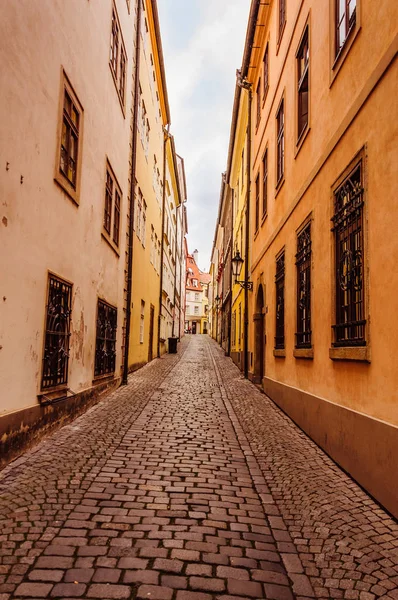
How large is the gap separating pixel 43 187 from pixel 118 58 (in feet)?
23.3

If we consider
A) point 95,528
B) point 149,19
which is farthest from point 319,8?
point 149,19

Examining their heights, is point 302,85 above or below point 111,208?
above

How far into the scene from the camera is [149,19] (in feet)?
57.1

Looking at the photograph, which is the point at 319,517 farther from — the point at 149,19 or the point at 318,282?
the point at 149,19

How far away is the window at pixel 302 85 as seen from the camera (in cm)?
939

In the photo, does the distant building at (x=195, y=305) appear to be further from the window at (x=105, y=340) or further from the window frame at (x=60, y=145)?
the window frame at (x=60, y=145)

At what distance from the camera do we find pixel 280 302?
440 inches

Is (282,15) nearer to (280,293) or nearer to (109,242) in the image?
(280,293)

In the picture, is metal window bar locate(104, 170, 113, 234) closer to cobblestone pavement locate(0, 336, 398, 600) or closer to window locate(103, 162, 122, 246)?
window locate(103, 162, 122, 246)

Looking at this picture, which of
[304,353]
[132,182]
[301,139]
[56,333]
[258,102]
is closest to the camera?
[56,333]

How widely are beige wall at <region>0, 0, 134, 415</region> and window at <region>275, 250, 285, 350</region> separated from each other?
399 cm

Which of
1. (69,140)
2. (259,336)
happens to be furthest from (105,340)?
(259,336)

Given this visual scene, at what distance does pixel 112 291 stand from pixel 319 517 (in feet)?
27.6

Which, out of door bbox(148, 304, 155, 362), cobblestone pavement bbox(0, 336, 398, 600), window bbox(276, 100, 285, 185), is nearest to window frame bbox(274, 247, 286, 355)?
window bbox(276, 100, 285, 185)
